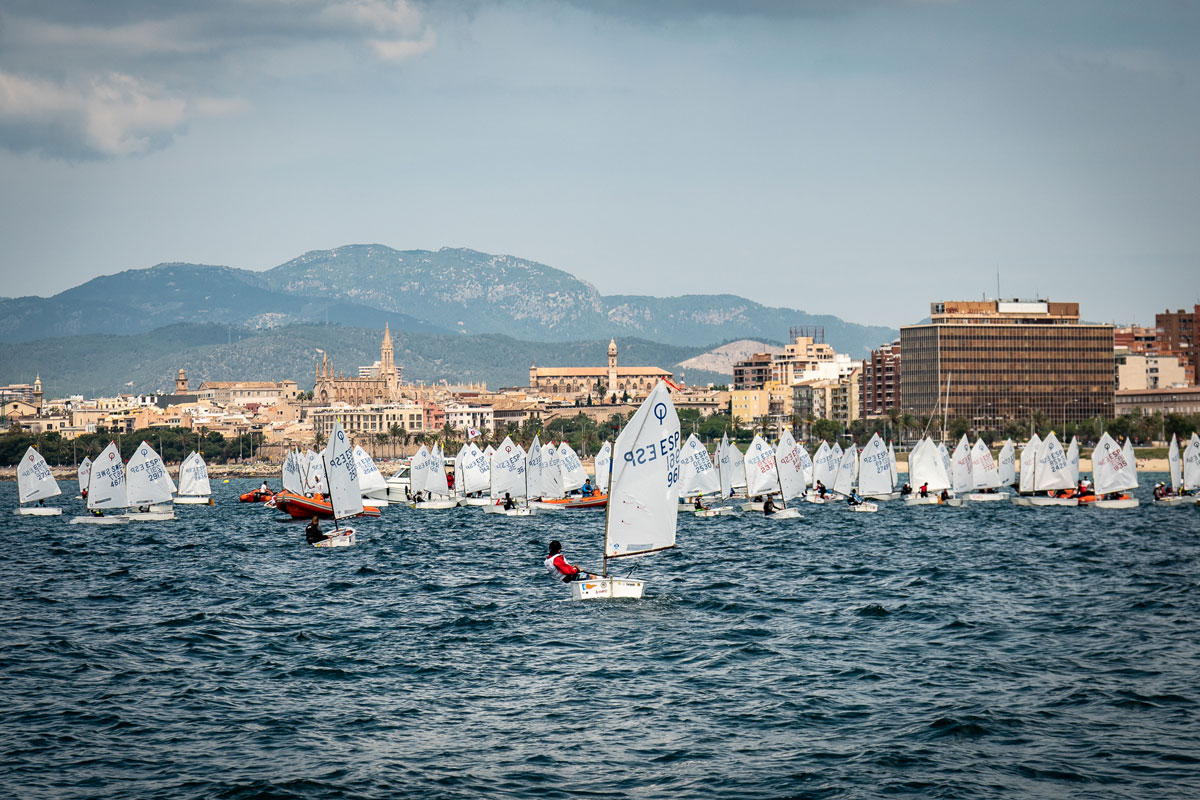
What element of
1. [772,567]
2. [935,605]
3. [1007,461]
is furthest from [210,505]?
[935,605]

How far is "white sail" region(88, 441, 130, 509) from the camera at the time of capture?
282ft

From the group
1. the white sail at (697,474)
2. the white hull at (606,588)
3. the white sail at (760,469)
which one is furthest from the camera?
the white sail at (697,474)

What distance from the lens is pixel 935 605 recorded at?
4297 cm

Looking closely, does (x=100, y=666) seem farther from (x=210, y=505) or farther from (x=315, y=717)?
(x=210, y=505)

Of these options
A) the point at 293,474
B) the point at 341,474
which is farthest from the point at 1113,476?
the point at 293,474

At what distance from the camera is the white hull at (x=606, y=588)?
41.1 meters

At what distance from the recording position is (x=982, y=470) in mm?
100062

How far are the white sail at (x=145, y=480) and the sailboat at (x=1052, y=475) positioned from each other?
5942 cm

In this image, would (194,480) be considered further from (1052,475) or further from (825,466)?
(1052,475)

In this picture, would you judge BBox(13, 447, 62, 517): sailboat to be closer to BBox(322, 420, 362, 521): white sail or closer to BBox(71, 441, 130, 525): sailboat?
BBox(71, 441, 130, 525): sailboat

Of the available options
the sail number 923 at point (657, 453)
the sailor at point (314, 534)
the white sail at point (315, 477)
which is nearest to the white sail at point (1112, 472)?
the sailor at point (314, 534)

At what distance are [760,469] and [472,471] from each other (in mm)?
32983

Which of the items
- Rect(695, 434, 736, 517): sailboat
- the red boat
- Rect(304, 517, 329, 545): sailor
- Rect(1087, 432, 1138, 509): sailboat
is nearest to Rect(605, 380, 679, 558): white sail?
Rect(304, 517, 329, 545): sailor

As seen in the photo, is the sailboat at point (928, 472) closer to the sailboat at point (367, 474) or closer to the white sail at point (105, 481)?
the sailboat at point (367, 474)
